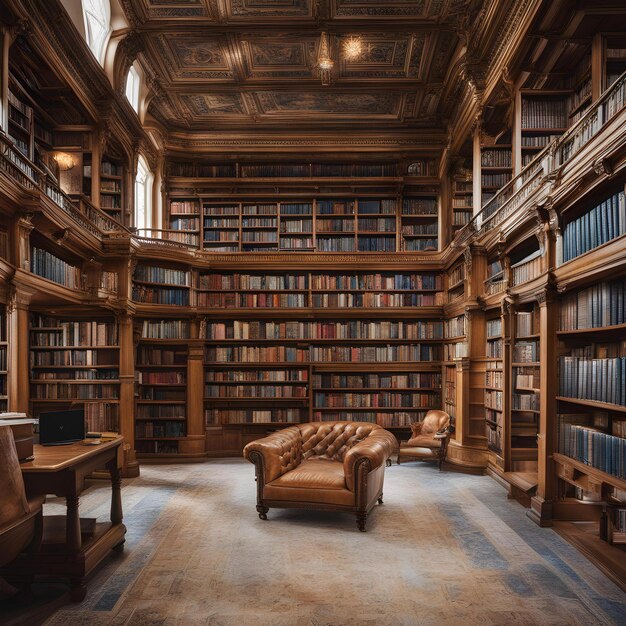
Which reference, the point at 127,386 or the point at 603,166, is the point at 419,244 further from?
the point at 603,166

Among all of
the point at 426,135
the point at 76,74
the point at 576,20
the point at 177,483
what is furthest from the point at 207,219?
the point at 576,20

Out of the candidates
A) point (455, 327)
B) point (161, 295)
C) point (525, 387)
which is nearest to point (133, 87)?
point (161, 295)

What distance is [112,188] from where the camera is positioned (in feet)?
30.1

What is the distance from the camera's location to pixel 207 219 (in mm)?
10266

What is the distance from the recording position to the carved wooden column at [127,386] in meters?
7.45

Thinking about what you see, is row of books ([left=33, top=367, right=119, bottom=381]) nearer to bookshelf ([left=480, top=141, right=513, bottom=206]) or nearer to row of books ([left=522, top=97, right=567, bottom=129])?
bookshelf ([left=480, top=141, right=513, bottom=206])

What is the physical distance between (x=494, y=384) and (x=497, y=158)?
11.2 ft

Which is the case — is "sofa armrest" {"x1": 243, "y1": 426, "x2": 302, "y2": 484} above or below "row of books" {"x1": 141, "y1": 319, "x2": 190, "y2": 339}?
below

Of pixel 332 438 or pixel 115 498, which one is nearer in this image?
pixel 115 498

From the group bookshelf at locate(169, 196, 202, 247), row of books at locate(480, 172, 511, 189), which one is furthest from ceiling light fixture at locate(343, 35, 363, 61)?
bookshelf at locate(169, 196, 202, 247)

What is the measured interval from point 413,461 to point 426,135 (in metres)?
5.94

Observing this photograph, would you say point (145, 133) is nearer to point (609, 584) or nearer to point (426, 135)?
point (426, 135)

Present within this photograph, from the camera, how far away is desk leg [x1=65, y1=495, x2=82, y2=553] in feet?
11.5

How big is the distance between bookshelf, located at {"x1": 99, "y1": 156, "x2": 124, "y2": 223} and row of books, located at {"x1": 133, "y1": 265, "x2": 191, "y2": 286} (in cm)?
104
